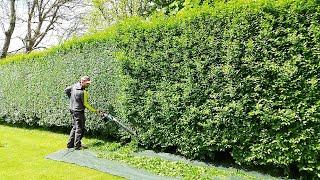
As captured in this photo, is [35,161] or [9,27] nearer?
[35,161]

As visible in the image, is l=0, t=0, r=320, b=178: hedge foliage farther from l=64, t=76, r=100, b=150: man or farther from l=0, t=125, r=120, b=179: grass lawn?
l=0, t=125, r=120, b=179: grass lawn

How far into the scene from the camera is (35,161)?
30.1ft

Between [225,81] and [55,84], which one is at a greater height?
[225,81]

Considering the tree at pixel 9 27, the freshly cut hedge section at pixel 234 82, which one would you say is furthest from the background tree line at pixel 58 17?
the freshly cut hedge section at pixel 234 82

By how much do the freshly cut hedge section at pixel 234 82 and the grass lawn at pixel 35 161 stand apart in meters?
2.14

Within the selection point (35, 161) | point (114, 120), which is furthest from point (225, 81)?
point (35, 161)

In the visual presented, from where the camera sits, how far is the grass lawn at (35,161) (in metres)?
7.79

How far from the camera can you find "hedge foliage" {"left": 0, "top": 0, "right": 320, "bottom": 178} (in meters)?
6.73

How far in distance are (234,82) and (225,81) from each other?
229 millimetres

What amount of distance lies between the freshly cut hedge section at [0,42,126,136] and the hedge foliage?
3.5 inches

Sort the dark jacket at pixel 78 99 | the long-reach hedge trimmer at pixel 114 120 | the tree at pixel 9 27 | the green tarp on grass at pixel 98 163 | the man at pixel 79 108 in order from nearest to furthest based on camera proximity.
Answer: the green tarp on grass at pixel 98 163 < the long-reach hedge trimmer at pixel 114 120 < the man at pixel 79 108 < the dark jacket at pixel 78 99 < the tree at pixel 9 27

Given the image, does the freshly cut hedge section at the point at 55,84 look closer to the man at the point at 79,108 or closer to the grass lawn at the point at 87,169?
the man at the point at 79,108

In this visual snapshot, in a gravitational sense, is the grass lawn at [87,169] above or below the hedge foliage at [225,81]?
below

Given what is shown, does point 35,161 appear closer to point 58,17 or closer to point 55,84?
point 55,84
